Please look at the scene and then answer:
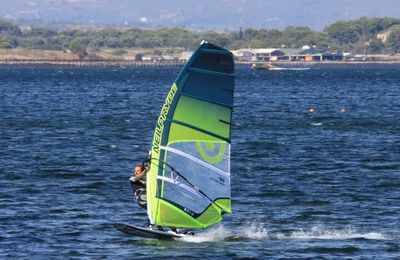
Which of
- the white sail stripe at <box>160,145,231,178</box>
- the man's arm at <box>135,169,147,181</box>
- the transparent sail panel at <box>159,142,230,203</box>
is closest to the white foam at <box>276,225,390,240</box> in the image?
the transparent sail panel at <box>159,142,230,203</box>

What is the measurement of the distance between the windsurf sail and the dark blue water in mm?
968

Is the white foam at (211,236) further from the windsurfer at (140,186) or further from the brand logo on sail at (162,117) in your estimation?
the brand logo on sail at (162,117)

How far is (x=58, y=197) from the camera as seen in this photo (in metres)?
35.4

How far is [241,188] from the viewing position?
124ft

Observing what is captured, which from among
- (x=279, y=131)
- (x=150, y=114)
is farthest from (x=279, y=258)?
(x=150, y=114)

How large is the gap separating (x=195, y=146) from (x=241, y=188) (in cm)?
1232

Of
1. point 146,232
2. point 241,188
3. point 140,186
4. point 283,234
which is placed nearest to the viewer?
point 146,232

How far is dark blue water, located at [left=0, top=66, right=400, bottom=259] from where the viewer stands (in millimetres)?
27078


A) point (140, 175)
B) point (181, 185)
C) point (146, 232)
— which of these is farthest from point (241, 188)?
point (140, 175)

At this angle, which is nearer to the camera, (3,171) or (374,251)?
(374,251)

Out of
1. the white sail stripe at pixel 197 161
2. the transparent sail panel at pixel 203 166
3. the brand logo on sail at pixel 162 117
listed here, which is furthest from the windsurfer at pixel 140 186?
the white sail stripe at pixel 197 161

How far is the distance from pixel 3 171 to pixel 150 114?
41.1 metres

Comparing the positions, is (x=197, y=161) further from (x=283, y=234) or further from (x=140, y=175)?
(x=283, y=234)

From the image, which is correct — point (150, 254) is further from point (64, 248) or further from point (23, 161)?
point (23, 161)
